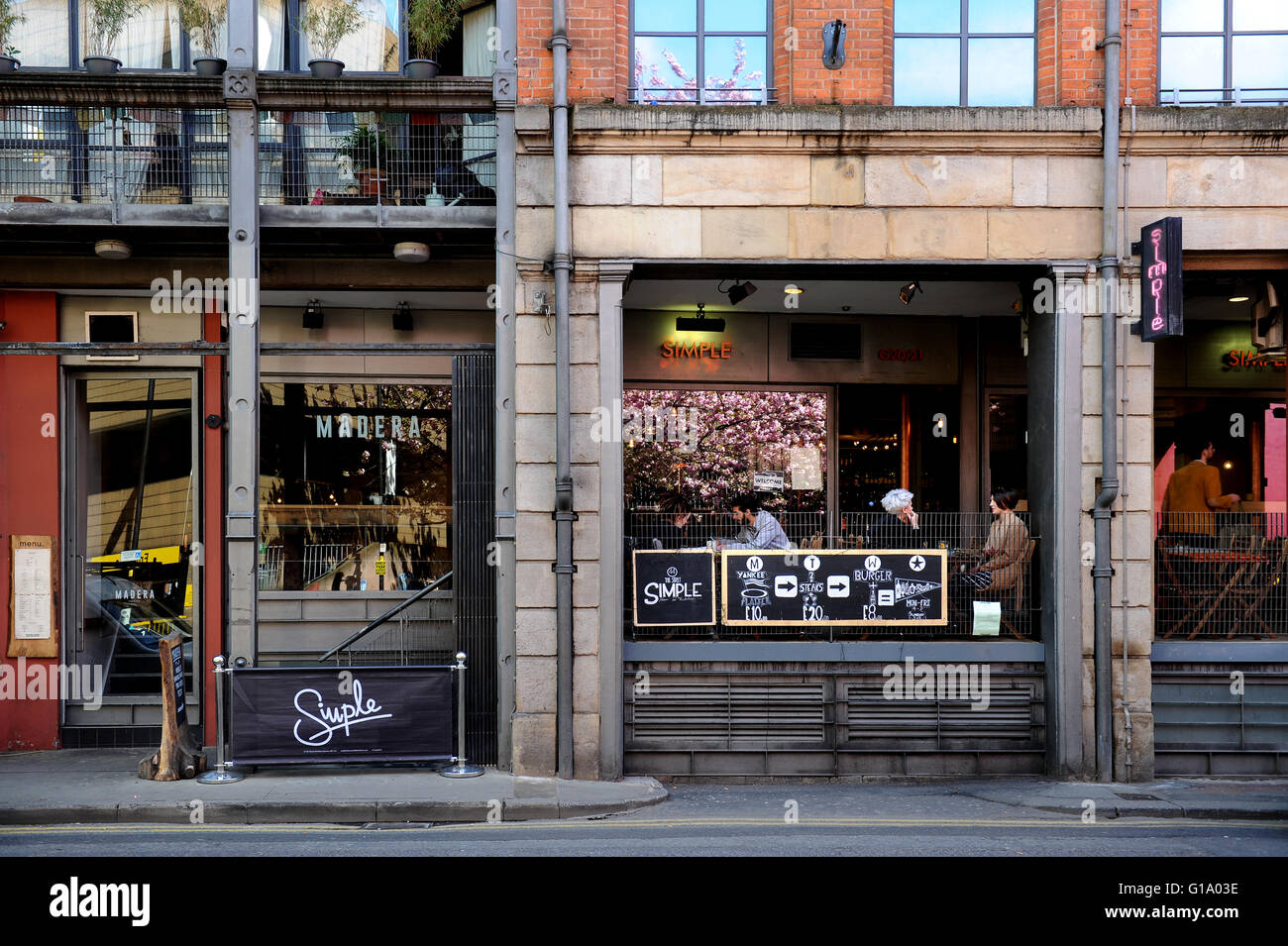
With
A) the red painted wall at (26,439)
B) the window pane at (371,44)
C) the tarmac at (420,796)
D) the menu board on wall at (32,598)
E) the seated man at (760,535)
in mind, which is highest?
the window pane at (371,44)

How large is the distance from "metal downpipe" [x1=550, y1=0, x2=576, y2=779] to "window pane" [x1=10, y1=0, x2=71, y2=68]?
5.01 m

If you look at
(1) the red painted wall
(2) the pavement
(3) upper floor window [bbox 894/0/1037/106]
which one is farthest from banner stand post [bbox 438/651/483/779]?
(3) upper floor window [bbox 894/0/1037/106]

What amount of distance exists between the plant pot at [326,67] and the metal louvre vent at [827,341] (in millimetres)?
6028

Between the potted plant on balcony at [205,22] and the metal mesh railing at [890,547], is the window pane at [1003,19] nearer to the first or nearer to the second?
the metal mesh railing at [890,547]

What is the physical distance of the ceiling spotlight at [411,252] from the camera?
1070 centimetres

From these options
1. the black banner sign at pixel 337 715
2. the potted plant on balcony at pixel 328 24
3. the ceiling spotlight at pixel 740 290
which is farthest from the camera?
the ceiling spotlight at pixel 740 290

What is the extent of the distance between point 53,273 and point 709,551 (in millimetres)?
7281

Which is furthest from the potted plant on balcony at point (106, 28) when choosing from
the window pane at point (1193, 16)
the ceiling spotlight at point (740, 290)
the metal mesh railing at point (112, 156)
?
the window pane at point (1193, 16)

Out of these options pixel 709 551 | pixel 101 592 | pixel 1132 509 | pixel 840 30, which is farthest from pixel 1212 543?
pixel 101 592

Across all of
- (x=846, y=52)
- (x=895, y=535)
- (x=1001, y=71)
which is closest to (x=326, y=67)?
(x=846, y=52)

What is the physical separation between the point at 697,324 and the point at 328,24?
5.26 metres

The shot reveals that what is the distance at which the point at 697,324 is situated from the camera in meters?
13.5

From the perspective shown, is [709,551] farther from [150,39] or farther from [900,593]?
[150,39]

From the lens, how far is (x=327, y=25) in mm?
10852
